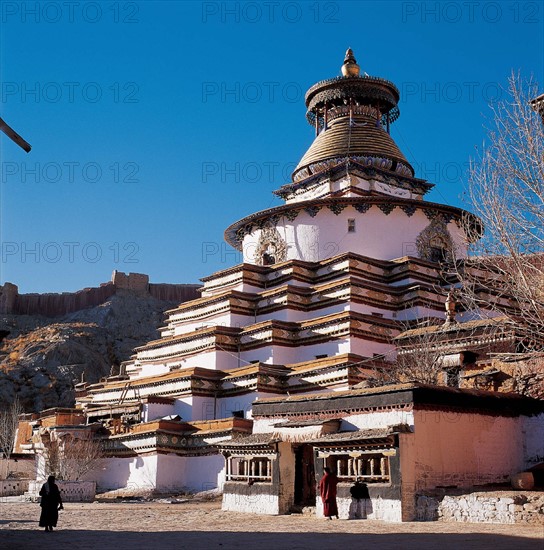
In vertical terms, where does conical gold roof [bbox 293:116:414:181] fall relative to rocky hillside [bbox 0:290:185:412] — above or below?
above

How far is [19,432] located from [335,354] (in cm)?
1819

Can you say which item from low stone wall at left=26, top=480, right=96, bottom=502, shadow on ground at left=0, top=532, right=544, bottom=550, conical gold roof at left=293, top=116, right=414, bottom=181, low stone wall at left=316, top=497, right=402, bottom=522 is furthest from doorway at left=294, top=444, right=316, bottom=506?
conical gold roof at left=293, top=116, right=414, bottom=181

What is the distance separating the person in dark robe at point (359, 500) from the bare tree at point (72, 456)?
45.3 feet

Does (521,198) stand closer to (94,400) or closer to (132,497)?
(132,497)

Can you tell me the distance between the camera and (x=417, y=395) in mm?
15680

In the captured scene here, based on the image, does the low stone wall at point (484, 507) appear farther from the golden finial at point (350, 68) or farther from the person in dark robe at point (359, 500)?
the golden finial at point (350, 68)

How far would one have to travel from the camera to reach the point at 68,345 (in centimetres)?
5975

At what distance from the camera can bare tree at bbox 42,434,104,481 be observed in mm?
27078

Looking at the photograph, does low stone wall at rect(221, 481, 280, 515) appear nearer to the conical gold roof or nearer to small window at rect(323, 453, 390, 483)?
small window at rect(323, 453, 390, 483)

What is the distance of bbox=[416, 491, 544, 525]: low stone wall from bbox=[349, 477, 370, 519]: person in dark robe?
1.30 meters

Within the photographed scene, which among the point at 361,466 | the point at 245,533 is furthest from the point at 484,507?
the point at 245,533

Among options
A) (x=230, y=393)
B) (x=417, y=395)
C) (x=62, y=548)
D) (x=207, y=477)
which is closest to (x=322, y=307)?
(x=230, y=393)

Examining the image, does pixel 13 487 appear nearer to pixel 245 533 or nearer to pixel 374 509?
pixel 245 533

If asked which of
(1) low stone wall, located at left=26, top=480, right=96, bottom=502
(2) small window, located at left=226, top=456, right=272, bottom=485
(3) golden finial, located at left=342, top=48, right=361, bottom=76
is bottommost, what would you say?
(1) low stone wall, located at left=26, top=480, right=96, bottom=502
